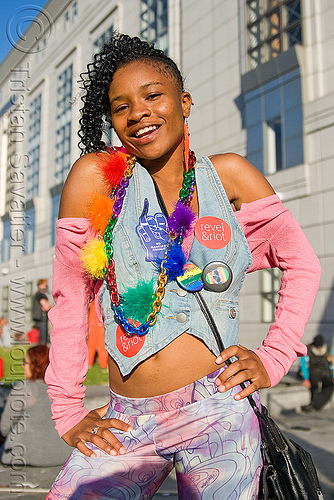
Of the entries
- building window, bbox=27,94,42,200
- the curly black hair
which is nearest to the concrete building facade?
the curly black hair

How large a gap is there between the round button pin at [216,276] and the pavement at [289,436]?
2.97m

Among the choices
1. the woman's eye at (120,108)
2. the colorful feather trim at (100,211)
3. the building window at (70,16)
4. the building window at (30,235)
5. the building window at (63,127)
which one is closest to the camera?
the colorful feather trim at (100,211)

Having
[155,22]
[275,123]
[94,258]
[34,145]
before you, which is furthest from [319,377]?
[34,145]

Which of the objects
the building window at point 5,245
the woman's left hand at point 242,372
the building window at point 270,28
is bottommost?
the woman's left hand at point 242,372

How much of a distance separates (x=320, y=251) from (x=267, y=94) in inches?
189

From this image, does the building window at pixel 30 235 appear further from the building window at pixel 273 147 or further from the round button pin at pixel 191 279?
the round button pin at pixel 191 279

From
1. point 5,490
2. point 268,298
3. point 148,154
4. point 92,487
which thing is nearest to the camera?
point 92,487

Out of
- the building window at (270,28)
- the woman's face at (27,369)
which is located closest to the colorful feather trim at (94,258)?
the woman's face at (27,369)

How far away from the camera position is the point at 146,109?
175 centimetres

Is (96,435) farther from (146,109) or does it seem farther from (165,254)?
(146,109)

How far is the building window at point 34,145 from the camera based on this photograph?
3015 cm

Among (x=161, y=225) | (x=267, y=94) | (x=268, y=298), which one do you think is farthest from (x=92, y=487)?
(x=267, y=94)

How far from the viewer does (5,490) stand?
168 inches

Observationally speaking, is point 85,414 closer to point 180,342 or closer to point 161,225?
point 180,342
